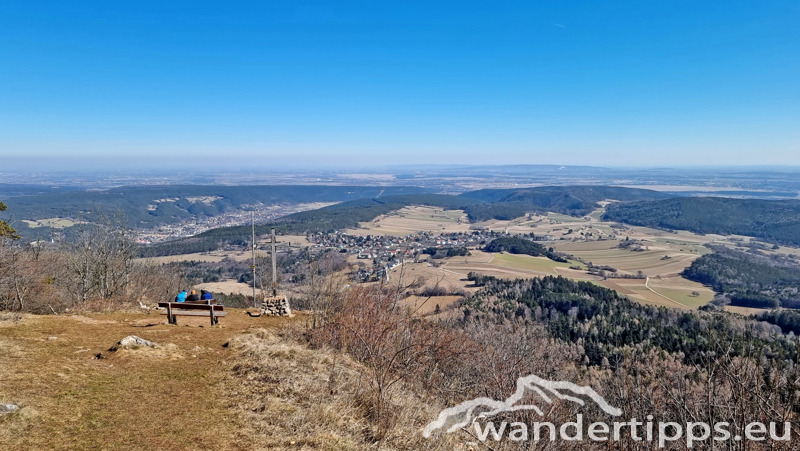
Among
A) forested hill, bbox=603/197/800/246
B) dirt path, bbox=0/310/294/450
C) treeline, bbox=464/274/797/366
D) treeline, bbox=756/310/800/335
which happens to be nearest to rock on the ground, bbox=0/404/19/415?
dirt path, bbox=0/310/294/450

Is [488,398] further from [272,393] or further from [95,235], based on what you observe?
[95,235]

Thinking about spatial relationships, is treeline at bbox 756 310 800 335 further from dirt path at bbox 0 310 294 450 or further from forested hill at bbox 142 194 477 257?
forested hill at bbox 142 194 477 257

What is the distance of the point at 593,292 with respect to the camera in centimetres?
4547

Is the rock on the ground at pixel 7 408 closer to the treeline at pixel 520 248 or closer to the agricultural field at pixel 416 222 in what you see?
the treeline at pixel 520 248

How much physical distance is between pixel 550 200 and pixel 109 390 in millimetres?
173702

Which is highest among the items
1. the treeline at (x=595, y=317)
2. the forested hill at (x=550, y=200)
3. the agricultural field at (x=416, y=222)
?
the forested hill at (x=550, y=200)

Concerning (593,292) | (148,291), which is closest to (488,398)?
(148,291)

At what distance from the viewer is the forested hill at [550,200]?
135 metres

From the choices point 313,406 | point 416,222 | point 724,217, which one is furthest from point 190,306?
point 724,217

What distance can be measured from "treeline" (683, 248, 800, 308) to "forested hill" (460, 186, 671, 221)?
6806cm

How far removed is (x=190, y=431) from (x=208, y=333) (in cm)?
609

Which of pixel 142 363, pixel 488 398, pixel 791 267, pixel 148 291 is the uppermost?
pixel 142 363

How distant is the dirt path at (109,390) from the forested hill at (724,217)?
5261 inches

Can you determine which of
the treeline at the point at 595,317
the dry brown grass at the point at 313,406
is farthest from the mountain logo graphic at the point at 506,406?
the treeline at the point at 595,317
